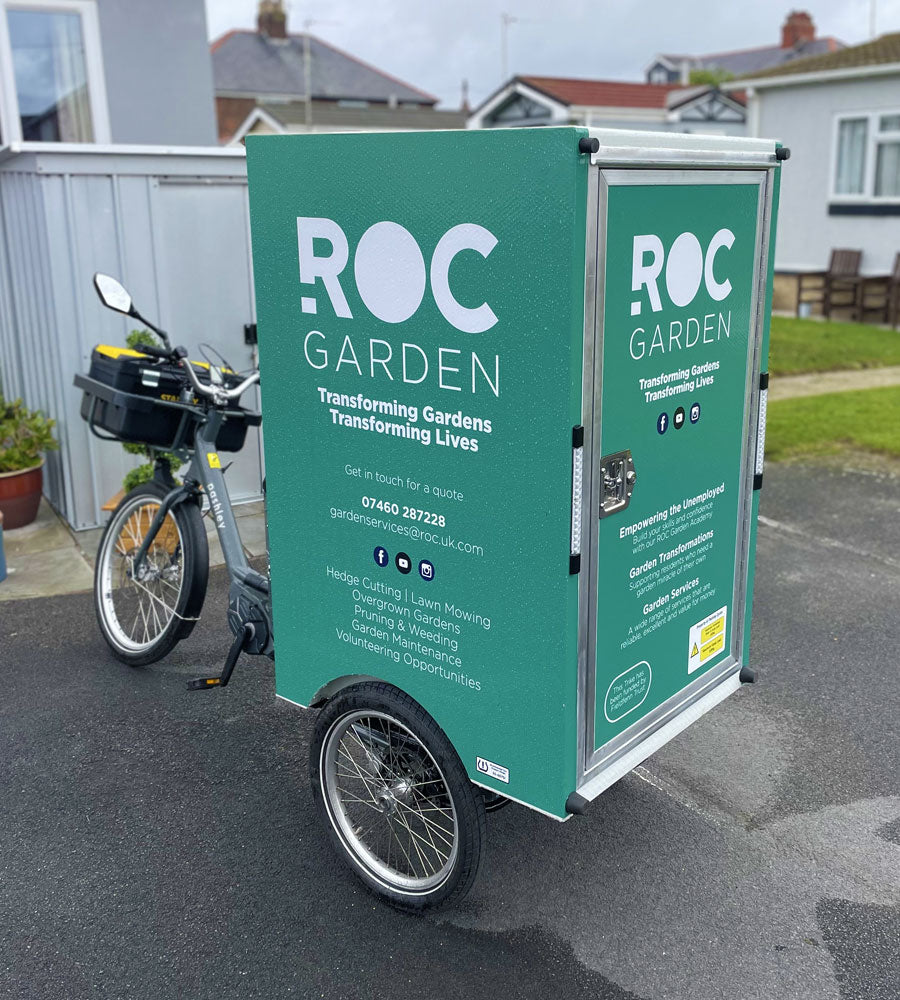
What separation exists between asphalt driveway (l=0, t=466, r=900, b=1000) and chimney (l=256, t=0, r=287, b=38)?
5974cm

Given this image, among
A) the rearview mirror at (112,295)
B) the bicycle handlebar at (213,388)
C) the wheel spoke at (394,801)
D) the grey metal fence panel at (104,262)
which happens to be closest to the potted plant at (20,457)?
the grey metal fence panel at (104,262)

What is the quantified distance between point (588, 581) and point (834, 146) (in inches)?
611

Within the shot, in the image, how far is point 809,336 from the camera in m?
13.4

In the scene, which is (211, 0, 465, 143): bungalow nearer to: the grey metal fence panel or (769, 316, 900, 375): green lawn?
(769, 316, 900, 375): green lawn

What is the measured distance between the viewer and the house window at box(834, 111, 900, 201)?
15227mm

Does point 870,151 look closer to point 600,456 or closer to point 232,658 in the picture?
point 232,658

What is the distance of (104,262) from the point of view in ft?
20.1

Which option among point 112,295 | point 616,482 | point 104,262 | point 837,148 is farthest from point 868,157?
point 616,482

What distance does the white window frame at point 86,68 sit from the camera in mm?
8375

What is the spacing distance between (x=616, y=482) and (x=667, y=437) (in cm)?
28

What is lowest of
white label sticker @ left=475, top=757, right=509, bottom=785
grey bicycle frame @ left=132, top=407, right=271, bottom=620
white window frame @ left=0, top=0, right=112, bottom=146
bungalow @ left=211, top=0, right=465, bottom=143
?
white label sticker @ left=475, top=757, right=509, bottom=785

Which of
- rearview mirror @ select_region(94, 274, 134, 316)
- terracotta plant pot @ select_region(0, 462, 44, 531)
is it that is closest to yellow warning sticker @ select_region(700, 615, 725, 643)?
rearview mirror @ select_region(94, 274, 134, 316)

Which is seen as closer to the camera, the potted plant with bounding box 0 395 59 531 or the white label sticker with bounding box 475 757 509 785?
the white label sticker with bounding box 475 757 509 785

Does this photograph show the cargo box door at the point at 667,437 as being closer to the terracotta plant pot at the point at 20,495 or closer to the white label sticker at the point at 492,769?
the white label sticker at the point at 492,769
